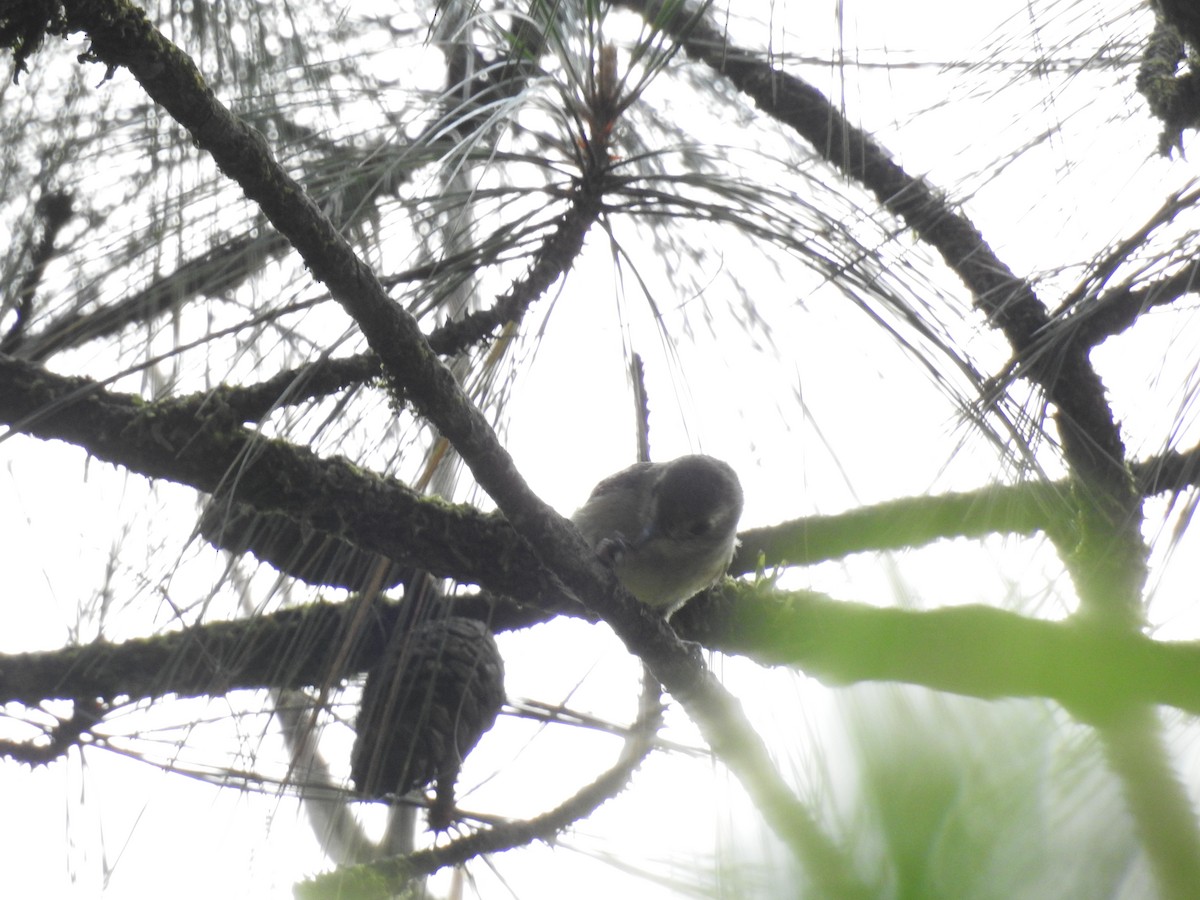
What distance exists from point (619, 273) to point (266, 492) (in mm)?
588

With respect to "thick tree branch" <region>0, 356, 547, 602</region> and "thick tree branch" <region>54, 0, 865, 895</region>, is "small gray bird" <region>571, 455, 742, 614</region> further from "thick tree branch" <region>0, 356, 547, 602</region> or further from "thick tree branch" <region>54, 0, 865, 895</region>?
"thick tree branch" <region>0, 356, 547, 602</region>

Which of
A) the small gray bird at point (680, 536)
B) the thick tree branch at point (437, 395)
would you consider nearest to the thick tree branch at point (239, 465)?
the thick tree branch at point (437, 395)

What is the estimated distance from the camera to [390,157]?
1362mm

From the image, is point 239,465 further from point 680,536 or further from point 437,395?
point 680,536

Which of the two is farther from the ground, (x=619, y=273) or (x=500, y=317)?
(x=619, y=273)

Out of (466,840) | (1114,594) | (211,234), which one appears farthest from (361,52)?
(1114,594)

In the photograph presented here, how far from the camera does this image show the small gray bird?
4.95 ft

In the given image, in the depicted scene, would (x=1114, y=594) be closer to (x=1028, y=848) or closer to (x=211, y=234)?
(x=1028, y=848)

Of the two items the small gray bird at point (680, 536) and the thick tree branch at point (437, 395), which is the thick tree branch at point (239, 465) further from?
the small gray bird at point (680, 536)

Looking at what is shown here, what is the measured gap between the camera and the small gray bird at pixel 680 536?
1508mm

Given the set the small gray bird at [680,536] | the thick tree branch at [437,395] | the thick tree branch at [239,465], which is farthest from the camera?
the small gray bird at [680,536]

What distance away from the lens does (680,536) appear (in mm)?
1532

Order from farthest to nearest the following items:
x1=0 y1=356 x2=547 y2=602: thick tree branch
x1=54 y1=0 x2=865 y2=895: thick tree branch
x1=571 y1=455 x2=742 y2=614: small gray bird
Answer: x1=571 y1=455 x2=742 y2=614: small gray bird < x1=0 y1=356 x2=547 y2=602: thick tree branch < x1=54 y1=0 x2=865 y2=895: thick tree branch

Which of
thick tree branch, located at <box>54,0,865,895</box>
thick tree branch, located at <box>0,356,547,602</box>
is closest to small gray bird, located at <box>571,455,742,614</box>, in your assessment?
thick tree branch, located at <box>54,0,865,895</box>
